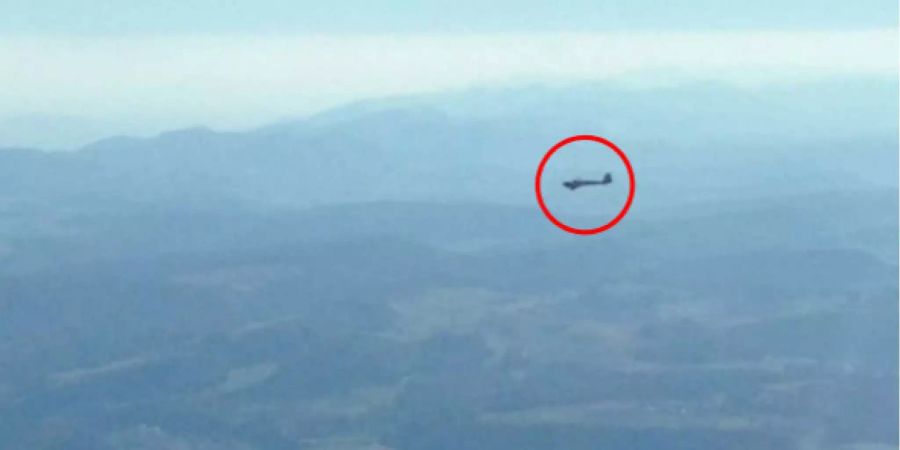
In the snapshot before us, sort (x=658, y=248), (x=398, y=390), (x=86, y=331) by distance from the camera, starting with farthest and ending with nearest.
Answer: (x=658, y=248) → (x=86, y=331) → (x=398, y=390)

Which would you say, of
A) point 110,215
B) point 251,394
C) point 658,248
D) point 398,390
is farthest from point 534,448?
point 110,215

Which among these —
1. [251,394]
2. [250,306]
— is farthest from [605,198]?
[251,394]

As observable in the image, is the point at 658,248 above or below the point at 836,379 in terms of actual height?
above

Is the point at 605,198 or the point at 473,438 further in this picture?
the point at 605,198

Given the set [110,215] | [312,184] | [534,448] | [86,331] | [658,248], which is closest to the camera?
[534,448]

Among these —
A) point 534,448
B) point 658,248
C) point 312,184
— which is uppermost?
point 312,184

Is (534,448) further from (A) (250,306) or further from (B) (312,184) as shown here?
(B) (312,184)
